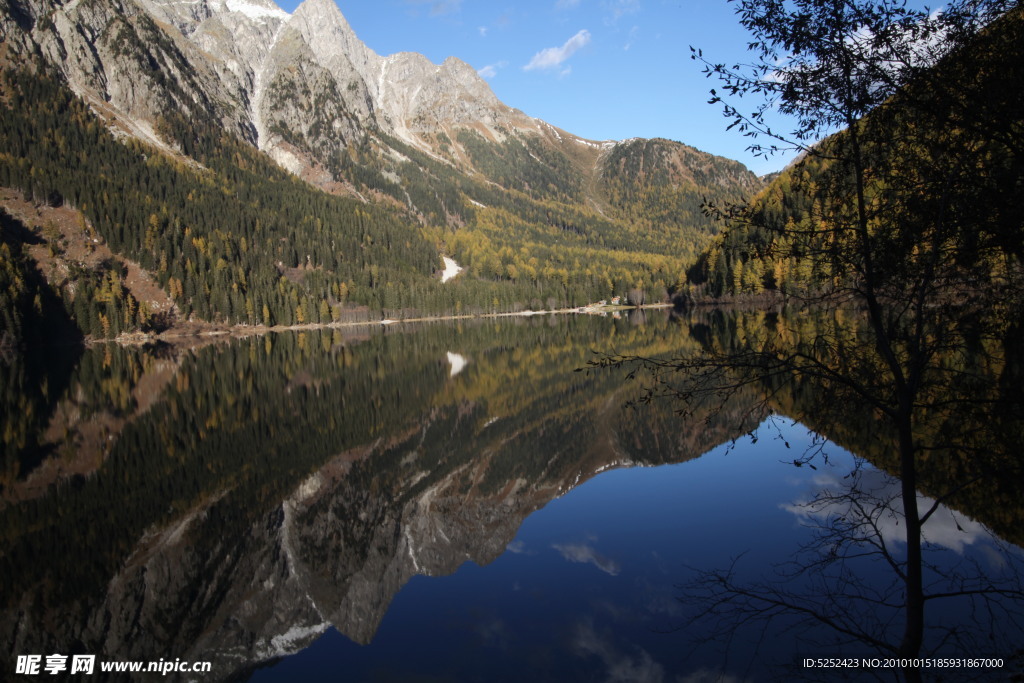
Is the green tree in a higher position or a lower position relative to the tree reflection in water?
higher

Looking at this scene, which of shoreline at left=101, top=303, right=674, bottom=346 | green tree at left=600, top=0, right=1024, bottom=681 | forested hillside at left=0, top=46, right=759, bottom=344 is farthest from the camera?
forested hillside at left=0, top=46, right=759, bottom=344

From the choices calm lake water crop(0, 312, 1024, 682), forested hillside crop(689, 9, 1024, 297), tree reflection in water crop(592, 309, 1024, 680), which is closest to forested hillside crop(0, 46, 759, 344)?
calm lake water crop(0, 312, 1024, 682)

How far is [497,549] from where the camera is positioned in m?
13.5

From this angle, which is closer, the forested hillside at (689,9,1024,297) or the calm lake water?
the forested hillside at (689,9,1024,297)

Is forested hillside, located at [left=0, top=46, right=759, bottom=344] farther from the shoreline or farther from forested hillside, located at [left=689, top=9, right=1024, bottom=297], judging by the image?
forested hillside, located at [left=689, top=9, right=1024, bottom=297]

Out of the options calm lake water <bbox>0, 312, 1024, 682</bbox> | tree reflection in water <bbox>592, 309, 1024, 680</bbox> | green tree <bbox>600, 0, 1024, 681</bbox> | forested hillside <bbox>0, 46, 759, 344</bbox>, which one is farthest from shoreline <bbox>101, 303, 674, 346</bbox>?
green tree <bbox>600, 0, 1024, 681</bbox>

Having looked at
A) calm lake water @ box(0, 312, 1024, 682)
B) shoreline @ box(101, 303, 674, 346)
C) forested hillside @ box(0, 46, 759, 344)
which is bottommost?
calm lake water @ box(0, 312, 1024, 682)

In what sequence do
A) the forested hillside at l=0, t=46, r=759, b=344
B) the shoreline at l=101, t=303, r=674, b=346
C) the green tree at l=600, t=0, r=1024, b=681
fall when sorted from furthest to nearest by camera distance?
the forested hillside at l=0, t=46, r=759, b=344 < the shoreline at l=101, t=303, r=674, b=346 < the green tree at l=600, t=0, r=1024, b=681

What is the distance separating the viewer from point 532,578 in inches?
466

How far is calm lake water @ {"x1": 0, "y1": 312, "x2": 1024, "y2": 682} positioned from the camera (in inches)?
354

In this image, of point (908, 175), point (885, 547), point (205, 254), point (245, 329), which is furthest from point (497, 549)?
point (205, 254)

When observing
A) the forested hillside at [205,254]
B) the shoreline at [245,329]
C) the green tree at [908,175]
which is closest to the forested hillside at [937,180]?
the green tree at [908,175]

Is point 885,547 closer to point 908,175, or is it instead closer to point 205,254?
point 908,175

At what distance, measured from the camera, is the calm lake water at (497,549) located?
898cm
